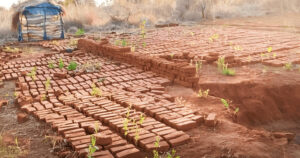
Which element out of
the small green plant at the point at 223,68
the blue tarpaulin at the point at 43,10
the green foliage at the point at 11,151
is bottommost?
the green foliage at the point at 11,151

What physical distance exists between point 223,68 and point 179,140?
2884 mm

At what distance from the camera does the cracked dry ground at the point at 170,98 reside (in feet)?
11.2

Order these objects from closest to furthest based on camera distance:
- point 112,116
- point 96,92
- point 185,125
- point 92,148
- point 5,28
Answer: point 92,148, point 185,125, point 112,116, point 96,92, point 5,28

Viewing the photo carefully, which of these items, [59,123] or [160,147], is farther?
[59,123]

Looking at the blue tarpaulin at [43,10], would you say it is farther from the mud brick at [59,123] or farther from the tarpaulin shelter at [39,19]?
the mud brick at [59,123]

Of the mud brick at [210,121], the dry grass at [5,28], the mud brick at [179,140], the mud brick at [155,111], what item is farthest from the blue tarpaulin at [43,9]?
the mud brick at [179,140]

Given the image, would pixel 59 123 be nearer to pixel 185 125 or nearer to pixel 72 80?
pixel 185 125

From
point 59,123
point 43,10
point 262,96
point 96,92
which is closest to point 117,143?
point 59,123

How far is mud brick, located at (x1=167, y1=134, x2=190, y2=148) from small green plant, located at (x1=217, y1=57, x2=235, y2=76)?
105 inches

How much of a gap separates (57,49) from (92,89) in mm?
4300

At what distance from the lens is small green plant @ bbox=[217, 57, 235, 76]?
19.5 ft

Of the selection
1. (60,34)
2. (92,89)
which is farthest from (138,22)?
(92,89)

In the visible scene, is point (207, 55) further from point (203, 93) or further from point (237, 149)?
point (237, 149)

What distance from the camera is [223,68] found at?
6.05 m
